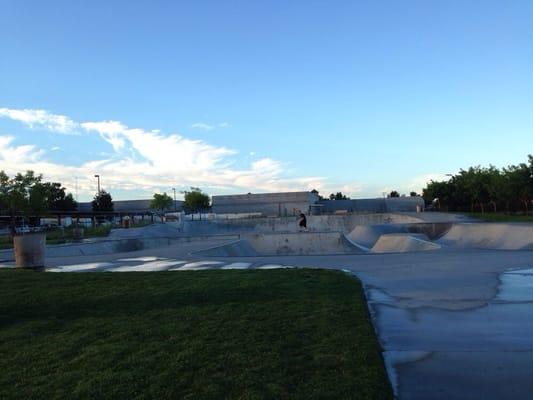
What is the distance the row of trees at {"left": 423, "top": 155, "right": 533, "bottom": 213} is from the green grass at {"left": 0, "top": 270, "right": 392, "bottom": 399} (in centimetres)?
4655

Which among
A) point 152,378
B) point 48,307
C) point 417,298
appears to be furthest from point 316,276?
point 152,378

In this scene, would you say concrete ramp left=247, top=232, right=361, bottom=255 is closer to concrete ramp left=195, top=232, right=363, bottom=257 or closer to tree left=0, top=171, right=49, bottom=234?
concrete ramp left=195, top=232, right=363, bottom=257

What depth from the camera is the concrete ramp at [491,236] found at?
22.6 meters

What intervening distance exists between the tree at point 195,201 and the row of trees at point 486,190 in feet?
142

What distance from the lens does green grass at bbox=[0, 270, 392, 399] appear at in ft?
13.7

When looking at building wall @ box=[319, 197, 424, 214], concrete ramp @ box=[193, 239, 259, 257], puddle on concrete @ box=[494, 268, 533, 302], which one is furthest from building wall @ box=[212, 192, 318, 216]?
puddle on concrete @ box=[494, 268, 533, 302]

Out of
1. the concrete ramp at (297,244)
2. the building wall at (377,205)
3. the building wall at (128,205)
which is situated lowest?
the concrete ramp at (297,244)

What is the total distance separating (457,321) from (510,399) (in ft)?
8.76

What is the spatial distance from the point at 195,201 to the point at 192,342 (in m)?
97.1

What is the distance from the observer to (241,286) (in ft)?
30.5

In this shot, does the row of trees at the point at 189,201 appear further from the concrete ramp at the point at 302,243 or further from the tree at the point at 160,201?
the concrete ramp at the point at 302,243

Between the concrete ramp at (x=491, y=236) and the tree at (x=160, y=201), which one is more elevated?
the tree at (x=160, y=201)

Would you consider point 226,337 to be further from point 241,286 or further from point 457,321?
point 241,286

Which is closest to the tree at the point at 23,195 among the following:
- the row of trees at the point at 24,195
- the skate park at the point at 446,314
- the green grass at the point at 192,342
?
the row of trees at the point at 24,195
